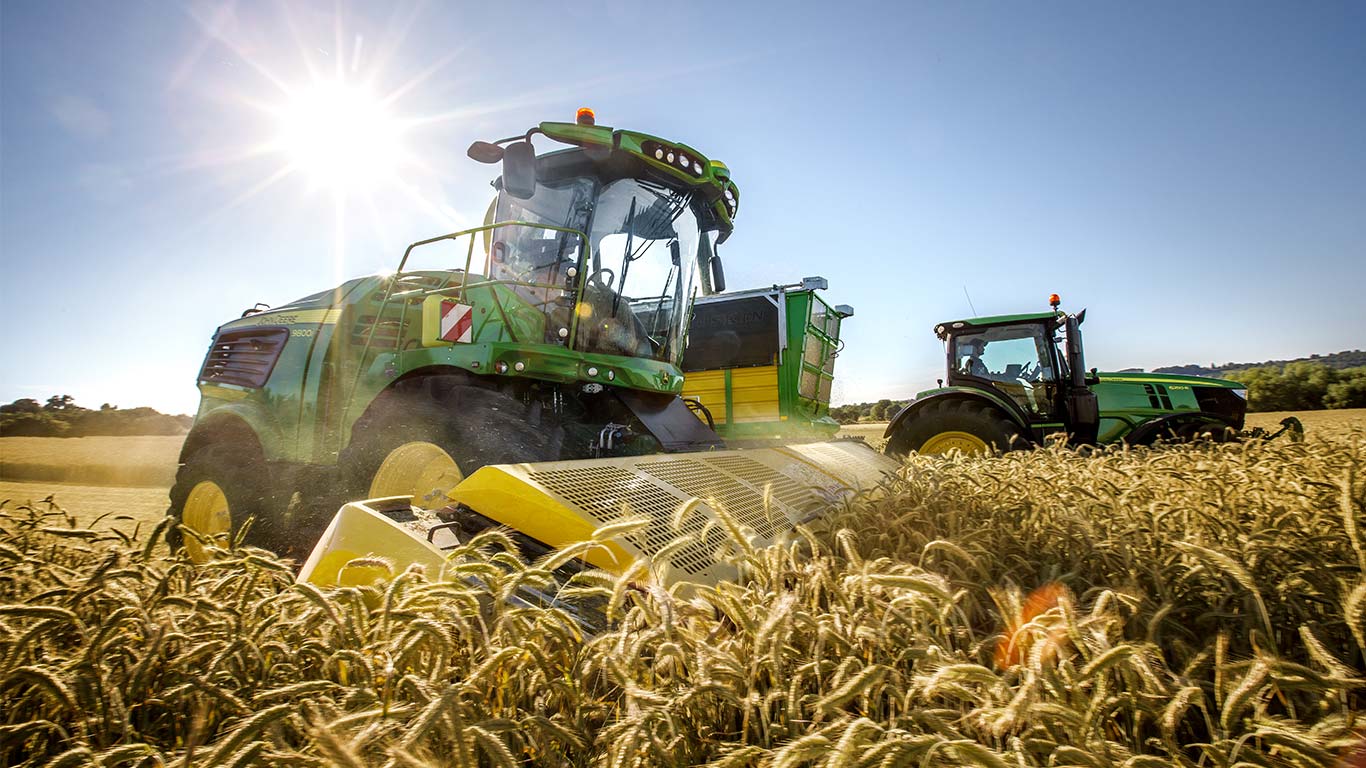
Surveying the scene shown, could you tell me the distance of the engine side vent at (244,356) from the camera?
4.56 metres

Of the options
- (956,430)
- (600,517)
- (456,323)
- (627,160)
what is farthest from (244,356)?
(956,430)

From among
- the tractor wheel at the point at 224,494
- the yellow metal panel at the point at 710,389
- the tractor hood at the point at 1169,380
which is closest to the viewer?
the tractor wheel at the point at 224,494

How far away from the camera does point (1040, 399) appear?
7.42 m

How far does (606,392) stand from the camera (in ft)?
12.3

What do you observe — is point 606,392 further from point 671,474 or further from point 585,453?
point 671,474

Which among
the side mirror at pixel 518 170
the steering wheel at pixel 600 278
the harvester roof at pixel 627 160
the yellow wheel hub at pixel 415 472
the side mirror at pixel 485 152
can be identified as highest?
the harvester roof at pixel 627 160

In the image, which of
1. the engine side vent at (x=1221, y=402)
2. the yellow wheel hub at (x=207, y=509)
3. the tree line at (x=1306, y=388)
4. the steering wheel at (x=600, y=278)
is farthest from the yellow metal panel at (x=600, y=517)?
the tree line at (x=1306, y=388)

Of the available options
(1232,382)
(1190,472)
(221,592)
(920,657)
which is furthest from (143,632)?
(1232,382)

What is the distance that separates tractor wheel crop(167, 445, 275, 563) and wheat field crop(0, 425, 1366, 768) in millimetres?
2948

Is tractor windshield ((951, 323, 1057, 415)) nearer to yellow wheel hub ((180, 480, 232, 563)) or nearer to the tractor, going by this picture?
the tractor

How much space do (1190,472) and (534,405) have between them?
9.93ft

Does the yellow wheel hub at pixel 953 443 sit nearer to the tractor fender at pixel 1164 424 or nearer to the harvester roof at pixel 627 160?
the tractor fender at pixel 1164 424

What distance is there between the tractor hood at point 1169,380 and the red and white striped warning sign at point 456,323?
A: 861cm

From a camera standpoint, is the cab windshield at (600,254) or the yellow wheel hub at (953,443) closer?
the cab windshield at (600,254)
